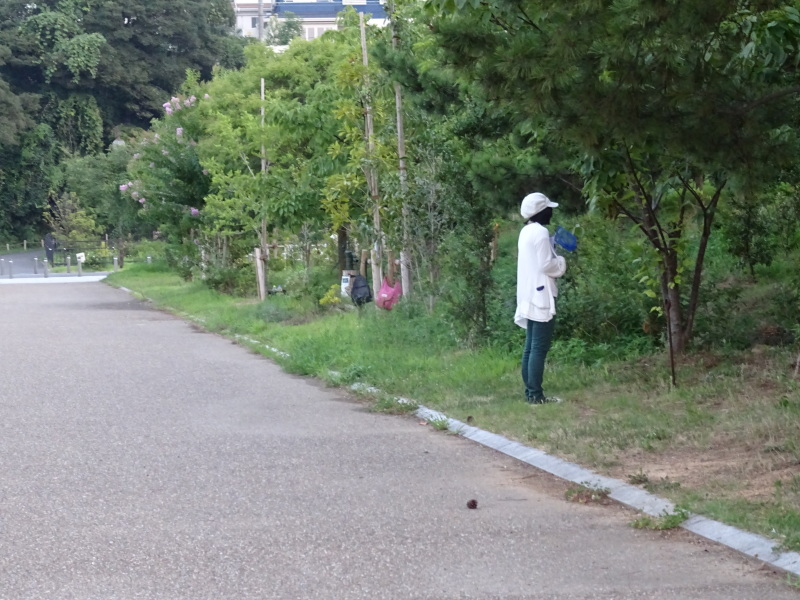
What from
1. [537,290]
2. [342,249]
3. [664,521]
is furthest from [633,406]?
[342,249]

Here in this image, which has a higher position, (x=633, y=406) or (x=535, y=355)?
(x=535, y=355)

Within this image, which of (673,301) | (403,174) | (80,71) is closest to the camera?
(673,301)

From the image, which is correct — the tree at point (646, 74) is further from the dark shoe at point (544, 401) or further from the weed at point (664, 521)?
the weed at point (664, 521)

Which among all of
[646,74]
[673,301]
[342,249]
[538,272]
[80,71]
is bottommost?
[673,301]

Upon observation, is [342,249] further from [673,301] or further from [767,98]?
[767,98]

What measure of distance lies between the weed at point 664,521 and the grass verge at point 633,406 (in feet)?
0.39

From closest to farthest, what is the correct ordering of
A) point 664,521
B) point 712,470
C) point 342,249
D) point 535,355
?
point 664,521
point 712,470
point 535,355
point 342,249

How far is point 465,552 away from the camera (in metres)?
5.80

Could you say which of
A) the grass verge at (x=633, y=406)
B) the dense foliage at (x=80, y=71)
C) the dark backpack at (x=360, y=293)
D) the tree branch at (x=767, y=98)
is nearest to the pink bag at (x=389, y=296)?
the grass verge at (x=633, y=406)

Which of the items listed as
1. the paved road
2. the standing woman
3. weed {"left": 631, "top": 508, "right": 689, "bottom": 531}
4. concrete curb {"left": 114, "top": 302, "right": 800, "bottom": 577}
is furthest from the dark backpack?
weed {"left": 631, "top": 508, "right": 689, "bottom": 531}

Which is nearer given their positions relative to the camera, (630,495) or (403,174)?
(630,495)

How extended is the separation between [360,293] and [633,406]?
395 inches

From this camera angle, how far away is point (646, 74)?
326 inches

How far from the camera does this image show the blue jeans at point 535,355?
9.89m
